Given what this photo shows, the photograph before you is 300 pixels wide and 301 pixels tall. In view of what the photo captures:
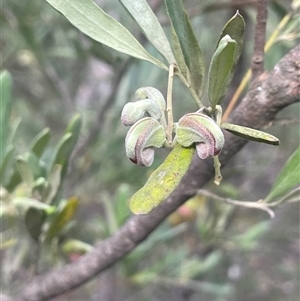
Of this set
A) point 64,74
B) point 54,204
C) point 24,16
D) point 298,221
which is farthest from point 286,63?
point 298,221

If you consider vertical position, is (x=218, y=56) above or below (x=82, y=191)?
above

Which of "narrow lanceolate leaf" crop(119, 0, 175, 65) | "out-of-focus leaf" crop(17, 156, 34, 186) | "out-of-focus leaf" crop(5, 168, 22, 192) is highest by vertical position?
"narrow lanceolate leaf" crop(119, 0, 175, 65)

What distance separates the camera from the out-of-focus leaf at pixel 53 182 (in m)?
0.39

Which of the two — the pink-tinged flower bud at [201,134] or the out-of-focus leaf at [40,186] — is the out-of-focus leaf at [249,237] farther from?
the pink-tinged flower bud at [201,134]

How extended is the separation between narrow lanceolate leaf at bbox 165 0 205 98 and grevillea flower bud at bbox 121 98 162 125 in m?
0.04

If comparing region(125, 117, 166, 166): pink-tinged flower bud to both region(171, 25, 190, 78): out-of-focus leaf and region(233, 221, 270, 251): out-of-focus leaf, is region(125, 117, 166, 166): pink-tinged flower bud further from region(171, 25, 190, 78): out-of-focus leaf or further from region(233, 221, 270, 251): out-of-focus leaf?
region(233, 221, 270, 251): out-of-focus leaf

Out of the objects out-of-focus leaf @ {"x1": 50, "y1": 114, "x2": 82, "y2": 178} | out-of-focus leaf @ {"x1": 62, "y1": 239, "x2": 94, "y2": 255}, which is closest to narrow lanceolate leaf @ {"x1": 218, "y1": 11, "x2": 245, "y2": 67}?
out-of-focus leaf @ {"x1": 50, "y1": 114, "x2": 82, "y2": 178}

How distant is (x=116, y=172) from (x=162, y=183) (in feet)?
1.87

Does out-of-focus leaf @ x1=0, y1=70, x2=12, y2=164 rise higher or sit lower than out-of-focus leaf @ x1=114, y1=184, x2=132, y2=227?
higher

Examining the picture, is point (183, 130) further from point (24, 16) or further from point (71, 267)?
point (24, 16)

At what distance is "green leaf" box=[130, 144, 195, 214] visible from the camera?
211 mm

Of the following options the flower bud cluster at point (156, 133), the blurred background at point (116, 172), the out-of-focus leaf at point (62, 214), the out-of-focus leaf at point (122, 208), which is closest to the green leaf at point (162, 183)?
the flower bud cluster at point (156, 133)

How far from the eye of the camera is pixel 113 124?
80cm

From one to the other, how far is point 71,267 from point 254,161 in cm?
62
